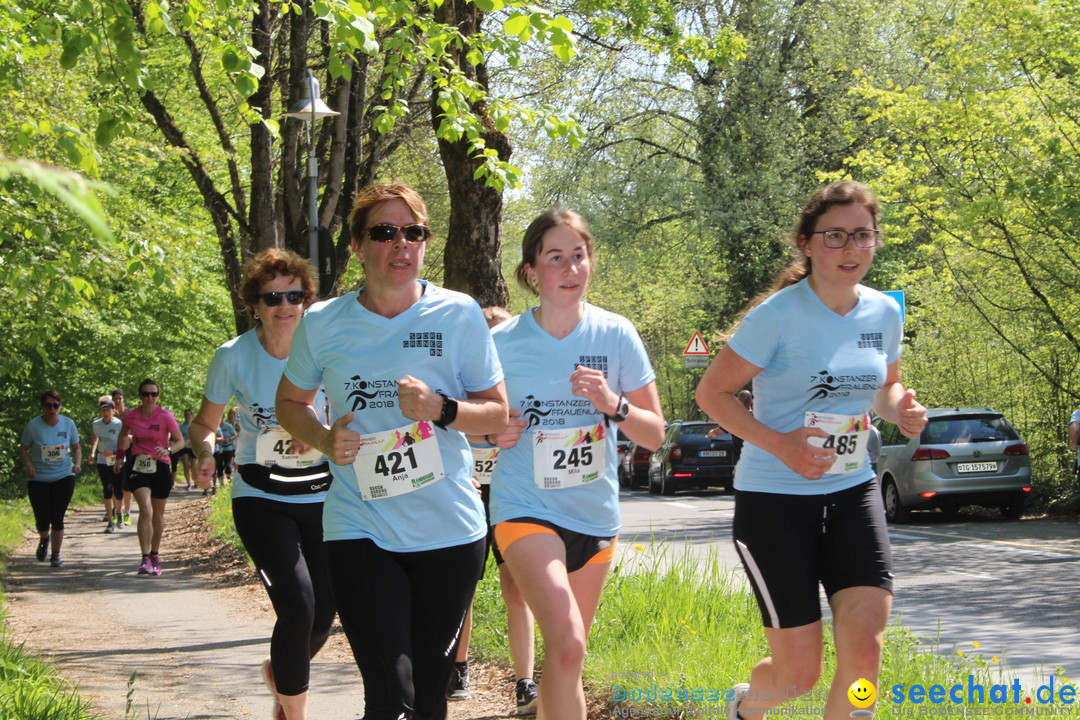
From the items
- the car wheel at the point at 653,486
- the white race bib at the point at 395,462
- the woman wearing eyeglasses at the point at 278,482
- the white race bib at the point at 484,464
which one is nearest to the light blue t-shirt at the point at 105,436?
the white race bib at the point at 484,464

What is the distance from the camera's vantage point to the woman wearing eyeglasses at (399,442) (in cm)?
363

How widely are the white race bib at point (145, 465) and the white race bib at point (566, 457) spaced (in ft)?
31.8

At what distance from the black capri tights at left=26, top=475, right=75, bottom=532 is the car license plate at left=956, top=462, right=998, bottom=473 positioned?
39.2 feet

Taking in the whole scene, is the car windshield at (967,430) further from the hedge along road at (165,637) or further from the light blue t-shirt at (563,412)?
the light blue t-shirt at (563,412)

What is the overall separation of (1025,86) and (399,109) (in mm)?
11872

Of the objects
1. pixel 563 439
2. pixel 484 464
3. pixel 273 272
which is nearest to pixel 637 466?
pixel 484 464

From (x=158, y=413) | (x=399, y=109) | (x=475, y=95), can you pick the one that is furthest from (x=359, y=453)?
(x=158, y=413)

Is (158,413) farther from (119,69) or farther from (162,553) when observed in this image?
(119,69)

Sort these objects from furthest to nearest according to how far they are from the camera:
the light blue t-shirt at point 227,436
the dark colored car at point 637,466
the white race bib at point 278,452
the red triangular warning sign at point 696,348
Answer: the red triangular warning sign at point 696,348
the dark colored car at point 637,466
the light blue t-shirt at point 227,436
the white race bib at point 278,452

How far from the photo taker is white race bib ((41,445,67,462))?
45.2 feet

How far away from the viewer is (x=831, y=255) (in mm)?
4156

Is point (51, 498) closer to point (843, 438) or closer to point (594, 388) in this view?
point (594, 388)

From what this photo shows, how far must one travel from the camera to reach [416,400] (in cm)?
362

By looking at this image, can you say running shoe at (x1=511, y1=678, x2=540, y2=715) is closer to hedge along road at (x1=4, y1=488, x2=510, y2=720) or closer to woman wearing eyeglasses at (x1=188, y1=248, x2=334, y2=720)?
hedge along road at (x1=4, y1=488, x2=510, y2=720)
